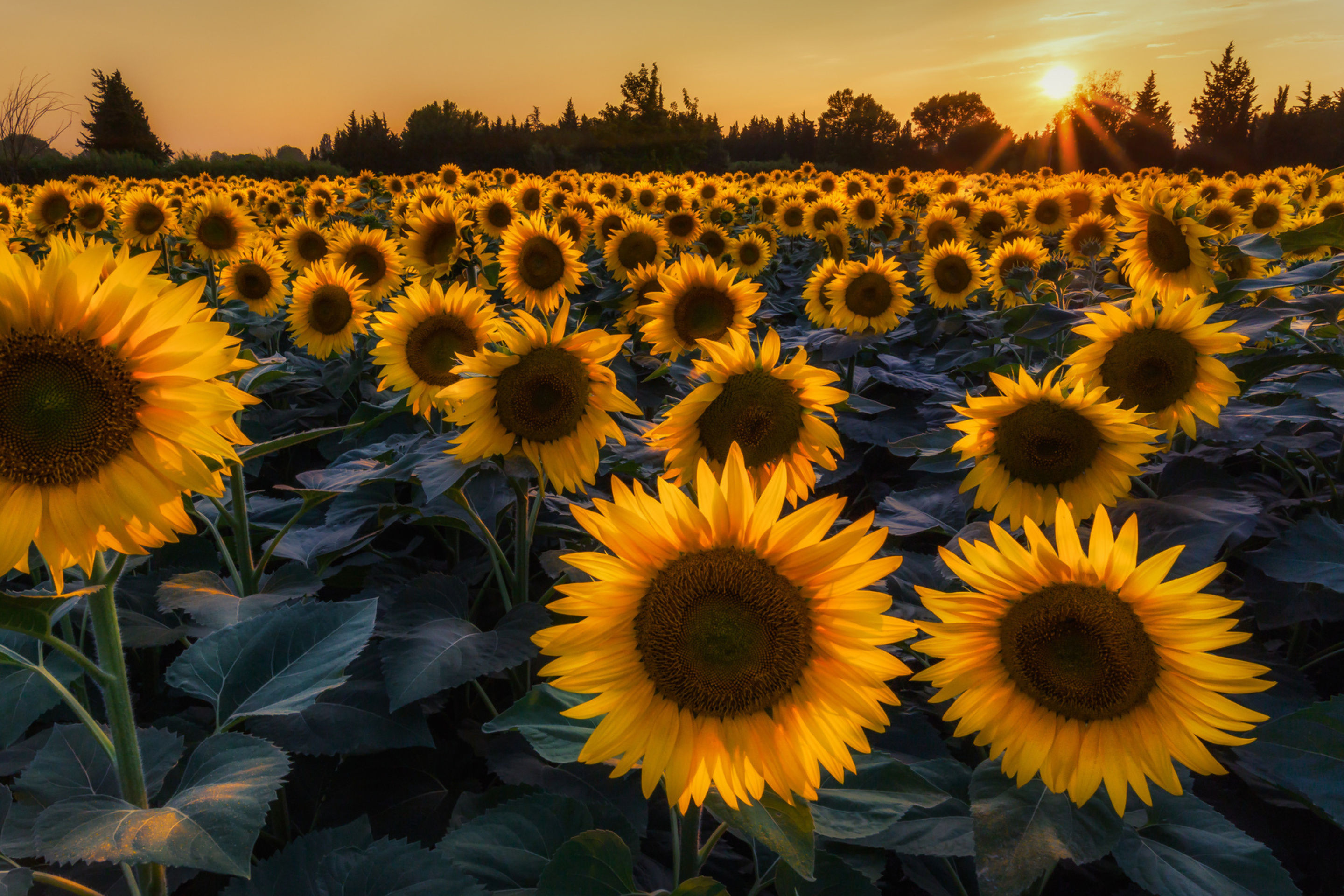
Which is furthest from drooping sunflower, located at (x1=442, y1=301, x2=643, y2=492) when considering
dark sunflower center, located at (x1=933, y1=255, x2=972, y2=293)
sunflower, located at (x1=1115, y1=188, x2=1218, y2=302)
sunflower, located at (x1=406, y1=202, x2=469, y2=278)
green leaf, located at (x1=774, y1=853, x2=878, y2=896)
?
dark sunflower center, located at (x1=933, y1=255, x2=972, y2=293)

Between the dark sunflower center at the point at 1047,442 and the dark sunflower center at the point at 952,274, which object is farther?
the dark sunflower center at the point at 952,274

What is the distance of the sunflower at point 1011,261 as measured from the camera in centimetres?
621

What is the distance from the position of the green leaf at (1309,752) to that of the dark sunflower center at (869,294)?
153 inches

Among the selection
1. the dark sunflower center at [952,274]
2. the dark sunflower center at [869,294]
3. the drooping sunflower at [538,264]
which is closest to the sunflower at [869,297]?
the dark sunflower center at [869,294]

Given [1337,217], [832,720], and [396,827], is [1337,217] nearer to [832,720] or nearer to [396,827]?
[832,720]

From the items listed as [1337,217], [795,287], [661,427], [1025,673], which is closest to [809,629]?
[1025,673]

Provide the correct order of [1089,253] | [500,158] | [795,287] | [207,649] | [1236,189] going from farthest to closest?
1. [500,158]
2. [1236,189]
3. [795,287]
4. [1089,253]
5. [207,649]

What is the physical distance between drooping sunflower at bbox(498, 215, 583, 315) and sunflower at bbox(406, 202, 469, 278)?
74 cm

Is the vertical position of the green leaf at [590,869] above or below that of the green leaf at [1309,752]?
below

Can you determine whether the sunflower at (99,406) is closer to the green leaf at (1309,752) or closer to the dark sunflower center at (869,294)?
the green leaf at (1309,752)

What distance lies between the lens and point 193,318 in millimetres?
1383

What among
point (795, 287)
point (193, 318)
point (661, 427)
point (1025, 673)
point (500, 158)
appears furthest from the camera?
point (500, 158)

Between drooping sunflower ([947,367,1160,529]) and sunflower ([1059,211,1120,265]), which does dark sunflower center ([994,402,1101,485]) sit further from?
sunflower ([1059,211,1120,265])

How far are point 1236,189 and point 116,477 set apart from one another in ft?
41.9
